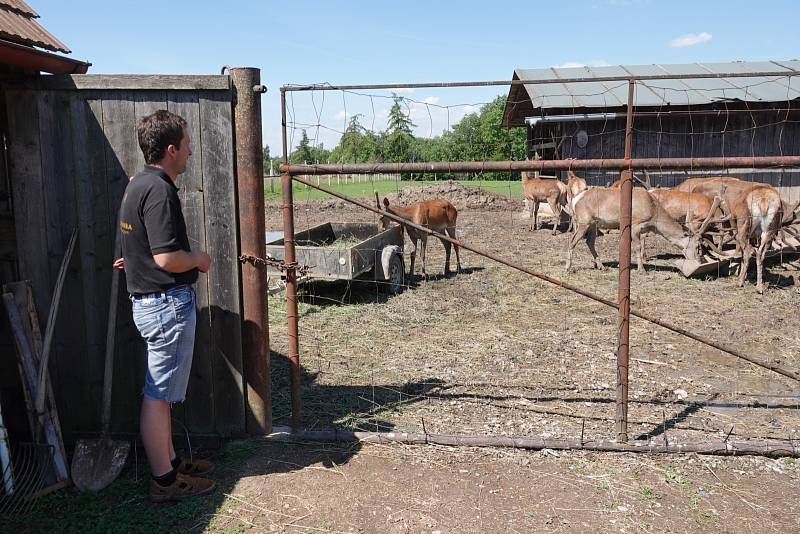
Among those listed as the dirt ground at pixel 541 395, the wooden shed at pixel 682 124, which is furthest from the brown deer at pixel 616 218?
the wooden shed at pixel 682 124

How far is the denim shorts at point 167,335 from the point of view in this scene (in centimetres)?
346

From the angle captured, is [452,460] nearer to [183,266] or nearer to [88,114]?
[183,266]

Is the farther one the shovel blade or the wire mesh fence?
the wire mesh fence

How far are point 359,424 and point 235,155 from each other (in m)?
2.11

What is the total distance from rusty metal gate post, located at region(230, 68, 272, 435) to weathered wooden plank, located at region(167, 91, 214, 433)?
0.23 m

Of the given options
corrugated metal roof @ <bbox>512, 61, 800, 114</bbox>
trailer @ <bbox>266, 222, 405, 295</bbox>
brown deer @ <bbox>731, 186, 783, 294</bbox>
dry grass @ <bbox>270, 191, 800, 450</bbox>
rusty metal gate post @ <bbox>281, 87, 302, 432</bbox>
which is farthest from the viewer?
corrugated metal roof @ <bbox>512, 61, 800, 114</bbox>

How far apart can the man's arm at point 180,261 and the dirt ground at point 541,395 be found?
4.84 ft

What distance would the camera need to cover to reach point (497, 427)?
474cm

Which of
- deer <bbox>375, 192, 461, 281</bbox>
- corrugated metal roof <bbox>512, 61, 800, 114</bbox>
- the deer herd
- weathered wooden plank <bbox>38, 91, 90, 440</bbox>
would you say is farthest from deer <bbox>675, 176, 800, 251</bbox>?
weathered wooden plank <bbox>38, 91, 90, 440</bbox>

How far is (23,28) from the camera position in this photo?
3990 mm

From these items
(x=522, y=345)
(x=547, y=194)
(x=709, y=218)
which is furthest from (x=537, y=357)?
(x=547, y=194)

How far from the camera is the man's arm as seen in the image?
3263 millimetres

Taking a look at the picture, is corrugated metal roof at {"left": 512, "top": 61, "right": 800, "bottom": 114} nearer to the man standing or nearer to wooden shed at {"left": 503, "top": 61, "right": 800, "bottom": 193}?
wooden shed at {"left": 503, "top": 61, "right": 800, "bottom": 193}

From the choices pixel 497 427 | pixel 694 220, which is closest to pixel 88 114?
pixel 497 427
